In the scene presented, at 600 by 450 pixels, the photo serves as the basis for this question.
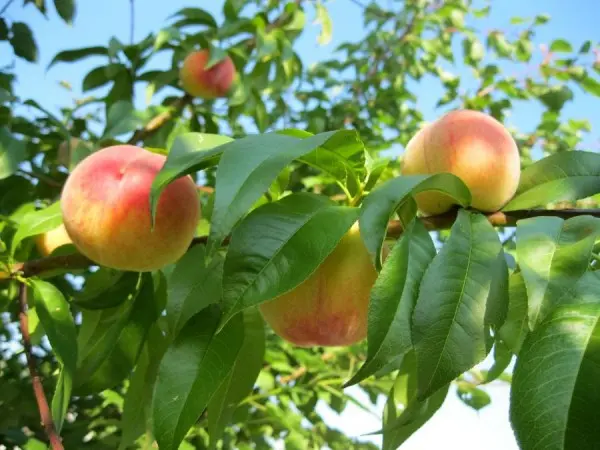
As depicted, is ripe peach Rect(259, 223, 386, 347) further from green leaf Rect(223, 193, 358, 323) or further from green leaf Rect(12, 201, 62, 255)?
green leaf Rect(12, 201, 62, 255)

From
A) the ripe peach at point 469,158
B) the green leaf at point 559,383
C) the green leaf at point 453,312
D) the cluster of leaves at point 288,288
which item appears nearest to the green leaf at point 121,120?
the cluster of leaves at point 288,288

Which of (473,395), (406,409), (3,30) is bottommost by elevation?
(473,395)

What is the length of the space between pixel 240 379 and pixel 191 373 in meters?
0.23

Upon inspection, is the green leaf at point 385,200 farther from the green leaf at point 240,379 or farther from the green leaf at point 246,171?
the green leaf at point 240,379

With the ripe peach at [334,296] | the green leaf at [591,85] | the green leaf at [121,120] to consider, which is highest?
the green leaf at [121,120]

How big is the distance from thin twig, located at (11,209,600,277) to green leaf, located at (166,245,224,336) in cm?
5

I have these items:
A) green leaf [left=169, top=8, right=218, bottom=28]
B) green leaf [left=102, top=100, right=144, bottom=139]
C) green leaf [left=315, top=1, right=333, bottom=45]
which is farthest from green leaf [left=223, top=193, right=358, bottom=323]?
green leaf [left=315, top=1, right=333, bottom=45]

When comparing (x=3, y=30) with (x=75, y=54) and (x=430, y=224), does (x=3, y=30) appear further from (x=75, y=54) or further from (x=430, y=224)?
(x=430, y=224)

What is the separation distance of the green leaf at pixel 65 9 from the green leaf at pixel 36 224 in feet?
2.59

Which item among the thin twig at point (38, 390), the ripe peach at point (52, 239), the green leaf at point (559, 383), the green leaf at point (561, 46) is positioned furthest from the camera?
the green leaf at point (561, 46)

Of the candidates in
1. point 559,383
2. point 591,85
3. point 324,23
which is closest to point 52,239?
point 559,383

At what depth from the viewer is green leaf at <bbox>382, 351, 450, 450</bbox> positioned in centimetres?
64

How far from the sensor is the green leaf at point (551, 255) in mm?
484

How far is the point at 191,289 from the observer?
0.68 m
